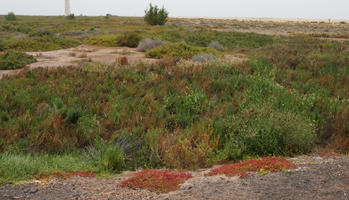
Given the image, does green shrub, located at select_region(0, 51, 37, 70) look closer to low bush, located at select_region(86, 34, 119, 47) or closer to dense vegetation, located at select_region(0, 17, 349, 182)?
dense vegetation, located at select_region(0, 17, 349, 182)

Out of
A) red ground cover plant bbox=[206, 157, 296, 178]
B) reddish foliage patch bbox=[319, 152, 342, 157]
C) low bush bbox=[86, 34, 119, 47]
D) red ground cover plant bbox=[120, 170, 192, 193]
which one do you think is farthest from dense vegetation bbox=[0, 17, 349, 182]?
low bush bbox=[86, 34, 119, 47]

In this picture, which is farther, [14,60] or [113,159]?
[14,60]

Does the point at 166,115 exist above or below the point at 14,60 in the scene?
below

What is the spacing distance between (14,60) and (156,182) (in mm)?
13377

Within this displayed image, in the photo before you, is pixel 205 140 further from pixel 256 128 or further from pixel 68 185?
pixel 68 185

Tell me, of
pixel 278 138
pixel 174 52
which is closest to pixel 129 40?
pixel 174 52

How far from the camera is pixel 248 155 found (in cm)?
755

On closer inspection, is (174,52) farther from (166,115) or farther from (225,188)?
(225,188)

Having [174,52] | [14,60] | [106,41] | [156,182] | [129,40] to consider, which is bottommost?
[156,182]

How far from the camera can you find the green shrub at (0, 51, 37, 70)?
622 inches

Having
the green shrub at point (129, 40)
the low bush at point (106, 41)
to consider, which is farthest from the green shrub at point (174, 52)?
the low bush at point (106, 41)

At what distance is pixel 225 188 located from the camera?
5.20 meters

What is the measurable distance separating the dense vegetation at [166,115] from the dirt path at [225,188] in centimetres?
74

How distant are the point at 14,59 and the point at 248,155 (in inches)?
511
